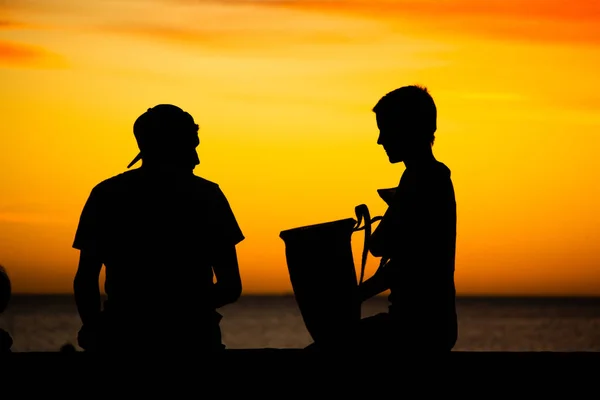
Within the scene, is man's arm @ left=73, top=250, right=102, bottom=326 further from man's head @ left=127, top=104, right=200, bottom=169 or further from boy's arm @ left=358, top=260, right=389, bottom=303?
boy's arm @ left=358, top=260, right=389, bottom=303

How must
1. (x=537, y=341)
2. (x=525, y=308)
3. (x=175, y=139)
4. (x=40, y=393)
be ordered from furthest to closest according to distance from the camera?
(x=525, y=308), (x=537, y=341), (x=175, y=139), (x=40, y=393)

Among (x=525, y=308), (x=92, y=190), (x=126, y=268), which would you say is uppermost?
(x=92, y=190)

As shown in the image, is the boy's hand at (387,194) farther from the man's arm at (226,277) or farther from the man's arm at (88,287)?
the man's arm at (88,287)

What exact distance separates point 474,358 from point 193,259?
3.54 ft

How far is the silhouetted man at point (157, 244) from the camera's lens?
15.4 feet

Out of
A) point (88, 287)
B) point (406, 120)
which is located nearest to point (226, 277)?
point (88, 287)

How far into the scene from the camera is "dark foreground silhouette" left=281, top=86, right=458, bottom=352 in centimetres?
466

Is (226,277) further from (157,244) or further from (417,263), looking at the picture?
(417,263)

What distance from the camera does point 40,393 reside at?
13.7 ft

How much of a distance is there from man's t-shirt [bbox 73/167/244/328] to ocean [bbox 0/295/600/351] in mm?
48928

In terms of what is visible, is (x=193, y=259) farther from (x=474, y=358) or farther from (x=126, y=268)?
(x=474, y=358)

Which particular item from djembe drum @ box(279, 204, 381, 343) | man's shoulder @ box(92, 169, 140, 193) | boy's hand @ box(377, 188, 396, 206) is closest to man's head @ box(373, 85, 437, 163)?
boy's hand @ box(377, 188, 396, 206)

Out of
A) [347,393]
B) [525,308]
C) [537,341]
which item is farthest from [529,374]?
[525,308]

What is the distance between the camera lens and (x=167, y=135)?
4.66 metres
